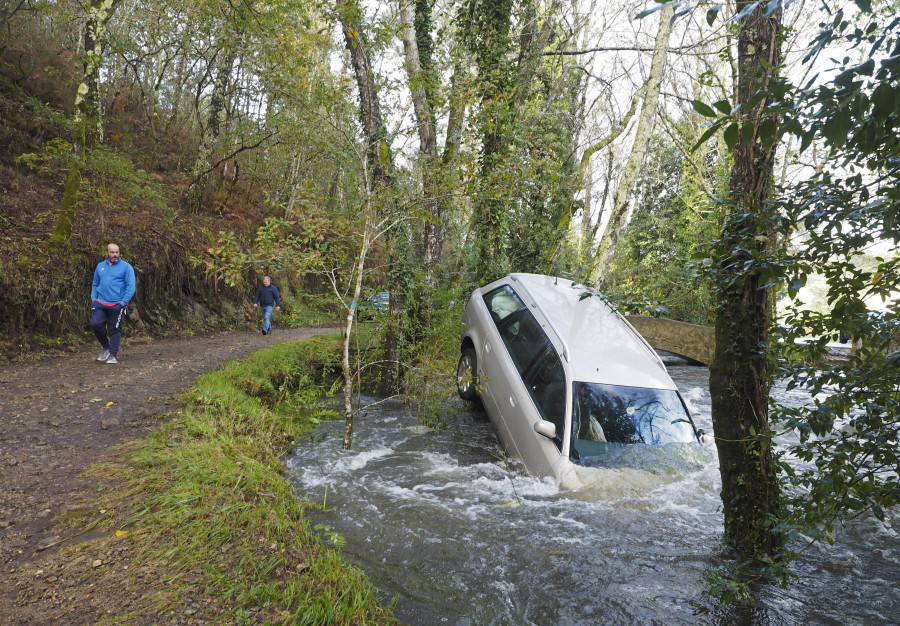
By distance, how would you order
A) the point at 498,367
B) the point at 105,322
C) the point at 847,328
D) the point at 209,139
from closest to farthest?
the point at 847,328 < the point at 498,367 < the point at 105,322 < the point at 209,139

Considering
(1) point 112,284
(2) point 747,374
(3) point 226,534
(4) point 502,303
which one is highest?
(4) point 502,303

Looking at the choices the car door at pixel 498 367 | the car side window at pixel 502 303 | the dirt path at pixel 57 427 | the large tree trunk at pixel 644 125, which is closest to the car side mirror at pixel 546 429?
the car door at pixel 498 367

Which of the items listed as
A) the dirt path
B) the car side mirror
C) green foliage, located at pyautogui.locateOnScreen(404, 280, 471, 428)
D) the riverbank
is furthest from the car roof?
the dirt path

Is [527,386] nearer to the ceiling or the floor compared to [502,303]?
nearer to the floor

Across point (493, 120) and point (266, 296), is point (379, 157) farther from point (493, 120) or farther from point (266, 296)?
point (266, 296)

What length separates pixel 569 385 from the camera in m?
4.89

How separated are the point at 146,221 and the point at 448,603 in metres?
11.9

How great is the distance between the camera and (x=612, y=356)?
17.7 ft

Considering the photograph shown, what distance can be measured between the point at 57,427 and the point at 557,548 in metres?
4.78

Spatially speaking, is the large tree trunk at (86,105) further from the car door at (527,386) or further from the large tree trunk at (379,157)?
the car door at (527,386)

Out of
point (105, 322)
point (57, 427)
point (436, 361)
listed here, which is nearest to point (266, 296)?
point (105, 322)

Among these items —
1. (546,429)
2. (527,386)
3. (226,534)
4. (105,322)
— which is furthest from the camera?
(105,322)

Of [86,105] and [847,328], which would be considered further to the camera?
[86,105]

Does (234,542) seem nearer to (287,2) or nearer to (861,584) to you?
(861,584)
